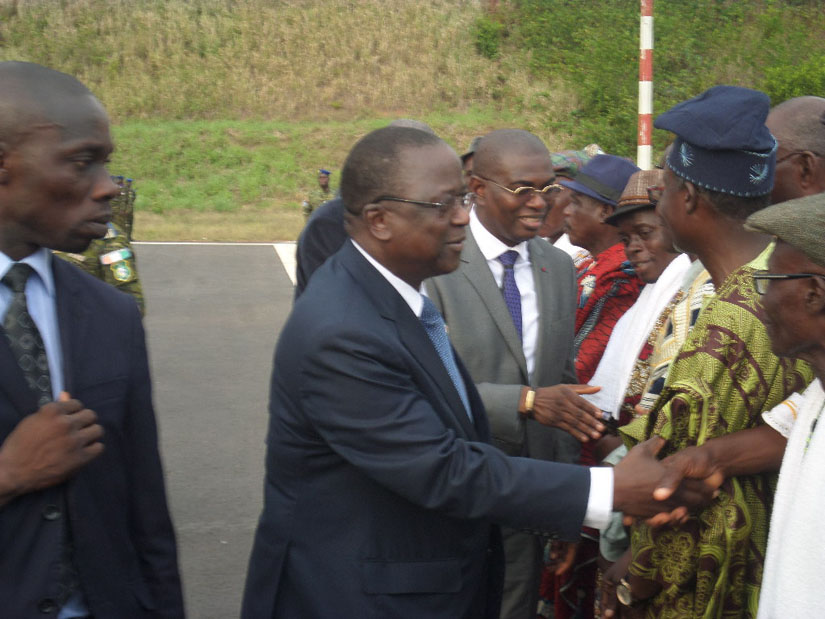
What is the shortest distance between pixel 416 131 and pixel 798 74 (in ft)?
56.7

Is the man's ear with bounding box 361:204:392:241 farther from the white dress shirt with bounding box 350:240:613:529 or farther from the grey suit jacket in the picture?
the grey suit jacket

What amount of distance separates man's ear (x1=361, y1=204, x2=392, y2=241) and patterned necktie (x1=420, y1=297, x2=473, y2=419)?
22 cm

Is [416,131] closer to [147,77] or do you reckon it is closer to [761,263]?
[761,263]

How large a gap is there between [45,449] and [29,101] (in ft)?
2.39

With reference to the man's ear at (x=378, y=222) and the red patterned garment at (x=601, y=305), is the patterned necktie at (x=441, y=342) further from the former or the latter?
the red patterned garment at (x=601, y=305)

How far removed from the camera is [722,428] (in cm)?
247

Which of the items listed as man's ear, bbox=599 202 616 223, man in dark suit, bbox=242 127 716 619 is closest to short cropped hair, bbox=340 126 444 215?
man in dark suit, bbox=242 127 716 619

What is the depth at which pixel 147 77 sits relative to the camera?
26.0 metres

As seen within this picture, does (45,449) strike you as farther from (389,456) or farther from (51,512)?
(389,456)

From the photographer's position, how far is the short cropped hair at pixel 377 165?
2.50 metres

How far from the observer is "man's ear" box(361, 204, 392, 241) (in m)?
2.49

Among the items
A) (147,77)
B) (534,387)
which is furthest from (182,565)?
(147,77)

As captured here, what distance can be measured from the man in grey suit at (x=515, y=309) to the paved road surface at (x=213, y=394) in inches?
69.9

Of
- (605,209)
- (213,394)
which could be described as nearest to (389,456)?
(605,209)
